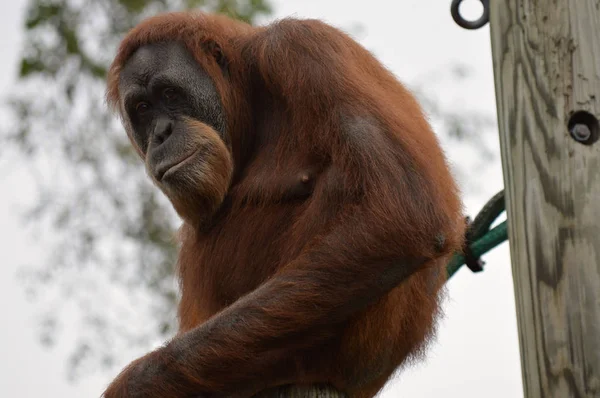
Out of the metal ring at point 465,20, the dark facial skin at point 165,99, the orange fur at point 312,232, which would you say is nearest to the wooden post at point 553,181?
the metal ring at point 465,20

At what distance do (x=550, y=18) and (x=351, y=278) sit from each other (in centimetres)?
140

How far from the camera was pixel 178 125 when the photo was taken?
4.72m

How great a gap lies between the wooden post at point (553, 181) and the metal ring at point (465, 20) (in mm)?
419

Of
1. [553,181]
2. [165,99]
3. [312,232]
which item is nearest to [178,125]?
[165,99]

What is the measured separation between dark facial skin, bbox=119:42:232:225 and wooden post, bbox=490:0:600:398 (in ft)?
6.05

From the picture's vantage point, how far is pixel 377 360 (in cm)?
431

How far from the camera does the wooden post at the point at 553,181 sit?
9.18 feet

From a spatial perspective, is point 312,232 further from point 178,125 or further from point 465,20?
point 465,20

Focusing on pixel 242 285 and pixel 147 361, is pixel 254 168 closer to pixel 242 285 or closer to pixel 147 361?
pixel 242 285

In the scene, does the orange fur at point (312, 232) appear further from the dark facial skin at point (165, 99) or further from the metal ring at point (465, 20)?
the metal ring at point (465, 20)

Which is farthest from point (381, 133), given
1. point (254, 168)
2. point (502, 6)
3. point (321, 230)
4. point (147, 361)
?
point (147, 361)

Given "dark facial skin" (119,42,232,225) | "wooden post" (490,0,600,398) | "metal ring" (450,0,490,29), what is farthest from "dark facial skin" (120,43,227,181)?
"wooden post" (490,0,600,398)

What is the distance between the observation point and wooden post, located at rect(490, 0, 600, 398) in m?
2.80

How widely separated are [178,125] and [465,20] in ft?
5.55
